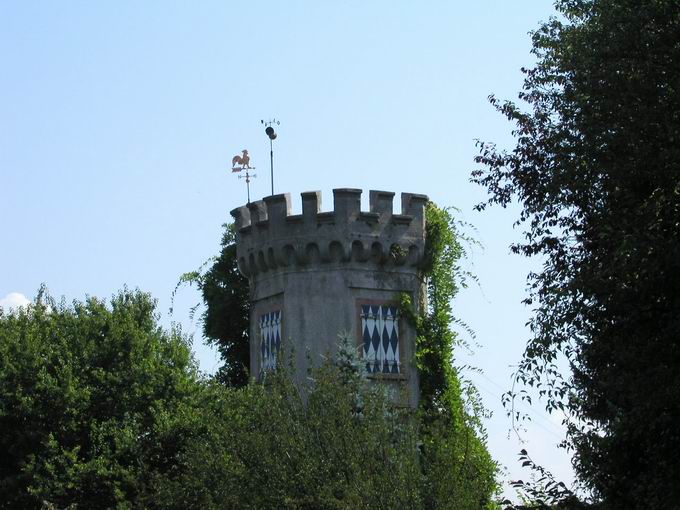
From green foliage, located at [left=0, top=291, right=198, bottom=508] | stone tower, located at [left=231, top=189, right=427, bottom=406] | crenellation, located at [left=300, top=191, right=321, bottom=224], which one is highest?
crenellation, located at [left=300, top=191, right=321, bottom=224]

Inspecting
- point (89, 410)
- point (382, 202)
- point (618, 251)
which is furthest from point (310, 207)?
point (618, 251)

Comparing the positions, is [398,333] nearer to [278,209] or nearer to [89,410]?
[278,209]

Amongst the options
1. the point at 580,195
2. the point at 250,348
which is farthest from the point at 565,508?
the point at 250,348

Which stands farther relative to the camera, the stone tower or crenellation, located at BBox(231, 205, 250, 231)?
crenellation, located at BBox(231, 205, 250, 231)

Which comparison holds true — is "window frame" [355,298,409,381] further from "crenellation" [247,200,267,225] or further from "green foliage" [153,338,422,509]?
"green foliage" [153,338,422,509]

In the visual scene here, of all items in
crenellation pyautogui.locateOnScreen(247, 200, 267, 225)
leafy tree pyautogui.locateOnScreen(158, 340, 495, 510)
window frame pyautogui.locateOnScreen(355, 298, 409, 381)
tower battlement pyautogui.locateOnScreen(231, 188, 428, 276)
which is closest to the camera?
leafy tree pyautogui.locateOnScreen(158, 340, 495, 510)

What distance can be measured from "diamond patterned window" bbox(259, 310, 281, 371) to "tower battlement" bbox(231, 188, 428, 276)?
1.16 metres

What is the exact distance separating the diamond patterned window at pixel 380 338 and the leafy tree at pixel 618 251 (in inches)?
506

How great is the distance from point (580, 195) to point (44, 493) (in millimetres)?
16650

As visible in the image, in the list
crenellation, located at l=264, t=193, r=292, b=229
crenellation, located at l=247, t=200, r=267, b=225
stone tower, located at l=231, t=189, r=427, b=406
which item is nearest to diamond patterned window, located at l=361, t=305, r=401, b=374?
stone tower, located at l=231, t=189, r=427, b=406

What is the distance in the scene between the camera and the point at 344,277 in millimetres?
33406

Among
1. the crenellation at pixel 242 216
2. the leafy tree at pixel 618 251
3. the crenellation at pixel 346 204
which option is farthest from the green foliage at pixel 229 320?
the leafy tree at pixel 618 251

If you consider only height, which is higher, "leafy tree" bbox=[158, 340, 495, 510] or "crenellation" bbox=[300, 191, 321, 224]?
"crenellation" bbox=[300, 191, 321, 224]

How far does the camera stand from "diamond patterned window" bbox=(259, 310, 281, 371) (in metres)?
33.8
